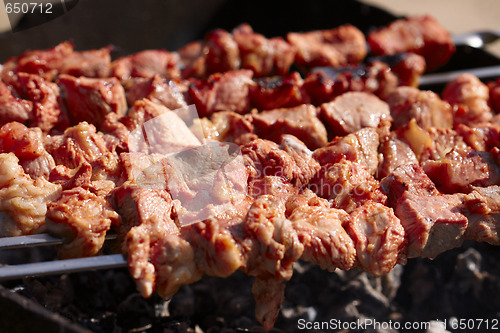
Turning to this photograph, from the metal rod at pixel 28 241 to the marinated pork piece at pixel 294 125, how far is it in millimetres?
1323

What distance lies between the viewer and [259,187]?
2367mm

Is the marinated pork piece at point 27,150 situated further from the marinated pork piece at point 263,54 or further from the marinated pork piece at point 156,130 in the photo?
the marinated pork piece at point 263,54

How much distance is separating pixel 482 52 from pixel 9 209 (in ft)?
12.5

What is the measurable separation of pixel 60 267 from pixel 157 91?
1.30m

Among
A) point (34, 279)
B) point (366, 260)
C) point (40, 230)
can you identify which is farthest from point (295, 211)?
point (34, 279)

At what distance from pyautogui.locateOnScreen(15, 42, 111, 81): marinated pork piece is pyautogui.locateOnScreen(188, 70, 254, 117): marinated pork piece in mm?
773

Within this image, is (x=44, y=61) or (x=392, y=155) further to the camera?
(x=44, y=61)

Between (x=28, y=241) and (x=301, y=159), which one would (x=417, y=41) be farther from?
(x=28, y=241)

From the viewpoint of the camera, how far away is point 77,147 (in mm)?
2438

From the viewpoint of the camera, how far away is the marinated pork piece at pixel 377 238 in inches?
85.7

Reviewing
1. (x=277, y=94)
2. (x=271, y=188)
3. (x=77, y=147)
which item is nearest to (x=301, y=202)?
(x=271, y=188)

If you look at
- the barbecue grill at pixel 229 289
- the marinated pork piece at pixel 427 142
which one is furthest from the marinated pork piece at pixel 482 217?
the barbecue grill at pixel 229 289

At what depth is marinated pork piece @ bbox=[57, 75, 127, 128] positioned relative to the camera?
9.02 ft

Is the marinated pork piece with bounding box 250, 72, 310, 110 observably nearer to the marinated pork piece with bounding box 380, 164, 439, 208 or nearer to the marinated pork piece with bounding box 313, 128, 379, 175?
the marinated pork piece with bounding box 313, 128, 379, 175
